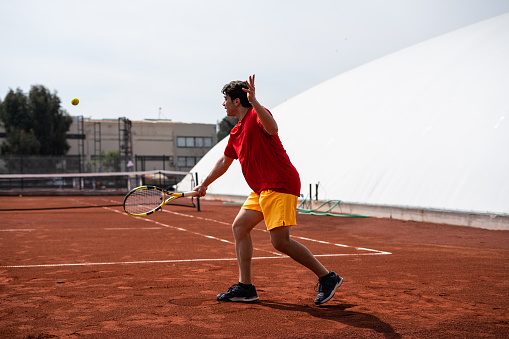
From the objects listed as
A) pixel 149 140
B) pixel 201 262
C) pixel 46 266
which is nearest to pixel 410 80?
pixel 201 262

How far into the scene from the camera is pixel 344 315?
4.51 metres

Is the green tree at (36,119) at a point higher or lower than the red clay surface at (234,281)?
higher

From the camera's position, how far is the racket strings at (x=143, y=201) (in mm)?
6782

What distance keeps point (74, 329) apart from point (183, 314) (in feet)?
2.96

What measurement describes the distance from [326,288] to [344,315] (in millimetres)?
378

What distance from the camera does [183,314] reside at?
4.55 meters

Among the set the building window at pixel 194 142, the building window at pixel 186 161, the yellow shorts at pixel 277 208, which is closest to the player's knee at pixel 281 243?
the yellow shorts at pixel 277 208

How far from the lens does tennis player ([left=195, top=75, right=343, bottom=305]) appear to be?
4746 millimetres

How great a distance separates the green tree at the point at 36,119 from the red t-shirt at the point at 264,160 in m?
52.8

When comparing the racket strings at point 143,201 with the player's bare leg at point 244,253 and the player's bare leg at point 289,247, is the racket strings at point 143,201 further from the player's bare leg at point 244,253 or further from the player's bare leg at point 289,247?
the player's bare leg at point 289,247

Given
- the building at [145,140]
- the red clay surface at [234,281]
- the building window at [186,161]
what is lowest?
the red clay surface at [234,281]

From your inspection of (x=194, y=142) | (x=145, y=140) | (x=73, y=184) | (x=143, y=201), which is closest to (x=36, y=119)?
(x=73, y=184)

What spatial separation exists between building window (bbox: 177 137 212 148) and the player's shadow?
219 feet

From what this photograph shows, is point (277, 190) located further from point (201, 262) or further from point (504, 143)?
point (504, 143)
